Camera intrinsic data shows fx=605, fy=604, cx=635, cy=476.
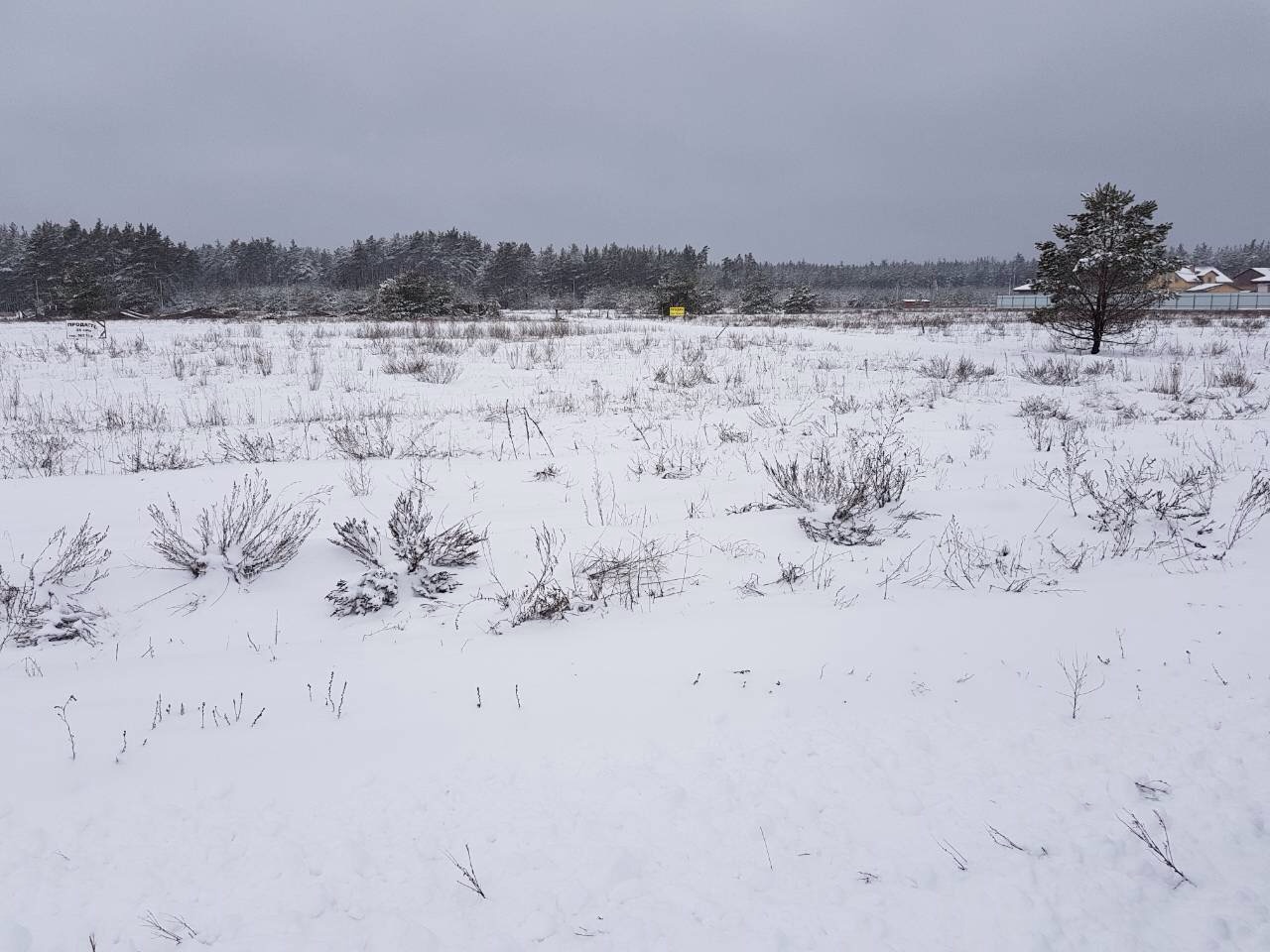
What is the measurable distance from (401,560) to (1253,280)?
A: 9104 cm

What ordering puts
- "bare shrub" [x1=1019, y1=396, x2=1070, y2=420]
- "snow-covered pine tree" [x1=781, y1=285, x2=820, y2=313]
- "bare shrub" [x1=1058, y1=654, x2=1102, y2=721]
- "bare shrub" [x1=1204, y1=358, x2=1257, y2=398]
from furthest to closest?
"snow-covered pine tree" [x1=781, y1=285, x2=820, y2=313] < "bare shrub" [x1=1204, y1=358, x2=1257, y2=398] < "bare shrub" [x1=1019, y1=396, x2=1070, y2=420] < "bare shrub" [x1=1058, y1=654, x2=1102, y2=721]

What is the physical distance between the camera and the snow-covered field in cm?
153

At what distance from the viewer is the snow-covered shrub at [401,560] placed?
10.4 feet

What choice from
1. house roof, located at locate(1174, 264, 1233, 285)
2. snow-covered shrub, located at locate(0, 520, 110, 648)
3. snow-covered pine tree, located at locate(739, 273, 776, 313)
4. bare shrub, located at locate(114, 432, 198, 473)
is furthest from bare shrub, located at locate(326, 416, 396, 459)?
house roof, located at locate(1174, 264, 1233, 285)

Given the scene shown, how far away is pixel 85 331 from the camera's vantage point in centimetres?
2011

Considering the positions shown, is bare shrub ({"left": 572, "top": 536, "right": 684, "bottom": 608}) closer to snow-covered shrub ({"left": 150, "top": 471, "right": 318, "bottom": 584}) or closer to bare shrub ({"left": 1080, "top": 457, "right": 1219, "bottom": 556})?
snow-covered shrub ({"left": 150, "top": 471, "right": 318, "bottom": 584})

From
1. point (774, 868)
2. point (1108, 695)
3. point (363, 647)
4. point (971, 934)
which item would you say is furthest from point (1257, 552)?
point (363, 647)

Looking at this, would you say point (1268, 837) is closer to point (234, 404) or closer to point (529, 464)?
point (529, 464)

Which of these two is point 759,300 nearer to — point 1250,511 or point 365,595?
point 1250,511

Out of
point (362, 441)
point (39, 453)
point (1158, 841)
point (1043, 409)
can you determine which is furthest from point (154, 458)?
point (1043, 409)

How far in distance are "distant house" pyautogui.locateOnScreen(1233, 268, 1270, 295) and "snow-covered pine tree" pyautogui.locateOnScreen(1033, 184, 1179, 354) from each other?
68.2 metres

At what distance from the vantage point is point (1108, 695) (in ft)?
7.45

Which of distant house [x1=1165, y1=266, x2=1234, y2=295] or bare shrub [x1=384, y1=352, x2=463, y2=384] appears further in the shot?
distant house [x1=1165, y1=266, x2=1234, y2=295]

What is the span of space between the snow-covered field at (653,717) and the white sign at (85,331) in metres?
17.1
